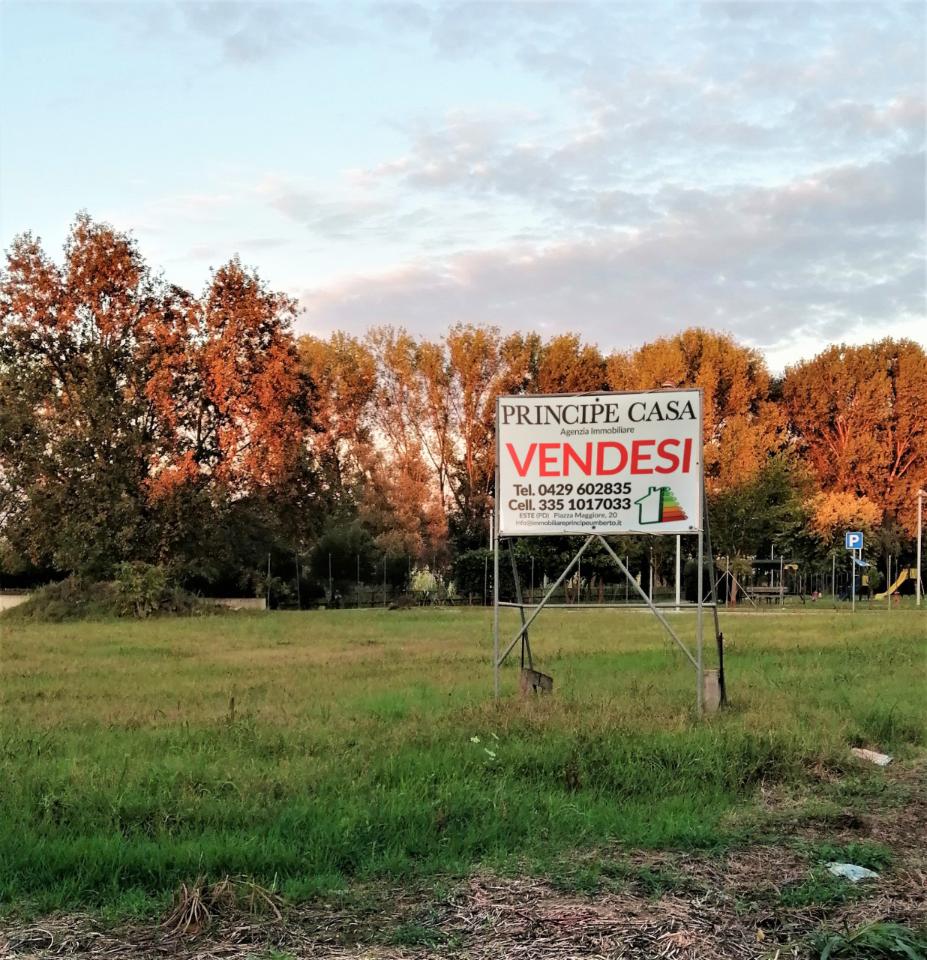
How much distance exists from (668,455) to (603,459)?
687mm

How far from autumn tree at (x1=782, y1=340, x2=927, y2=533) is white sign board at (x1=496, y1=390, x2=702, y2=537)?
4480cm

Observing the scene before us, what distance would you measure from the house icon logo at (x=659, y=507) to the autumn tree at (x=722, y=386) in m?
39.5

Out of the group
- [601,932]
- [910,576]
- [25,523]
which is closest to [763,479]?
[910,576]

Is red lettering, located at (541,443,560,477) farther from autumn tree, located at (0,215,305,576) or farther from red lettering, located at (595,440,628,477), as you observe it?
autumn tree, located at (0,215,305,576)

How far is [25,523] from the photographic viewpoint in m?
33.9

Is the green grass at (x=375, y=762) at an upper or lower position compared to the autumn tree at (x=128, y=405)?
lower

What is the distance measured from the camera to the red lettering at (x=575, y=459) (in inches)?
433

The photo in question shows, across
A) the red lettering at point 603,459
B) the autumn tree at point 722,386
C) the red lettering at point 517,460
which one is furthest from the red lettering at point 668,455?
the autumn tree at point 722,386

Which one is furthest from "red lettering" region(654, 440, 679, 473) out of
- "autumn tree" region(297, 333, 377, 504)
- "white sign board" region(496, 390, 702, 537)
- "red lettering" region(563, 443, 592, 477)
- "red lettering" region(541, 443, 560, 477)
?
"autumn tree" region(297, 333, 377, 504)

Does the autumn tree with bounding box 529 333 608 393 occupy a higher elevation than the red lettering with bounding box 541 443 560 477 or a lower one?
higher

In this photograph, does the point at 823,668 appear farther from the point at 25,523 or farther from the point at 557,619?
the point at 25,523

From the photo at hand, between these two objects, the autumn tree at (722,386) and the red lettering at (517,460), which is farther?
the autumn tree at (722,386)

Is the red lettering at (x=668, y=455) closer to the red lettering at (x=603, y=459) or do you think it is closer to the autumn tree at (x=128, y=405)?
the red lettering at (x=603, y=459)

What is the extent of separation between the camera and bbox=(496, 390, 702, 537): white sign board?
10.8 m
